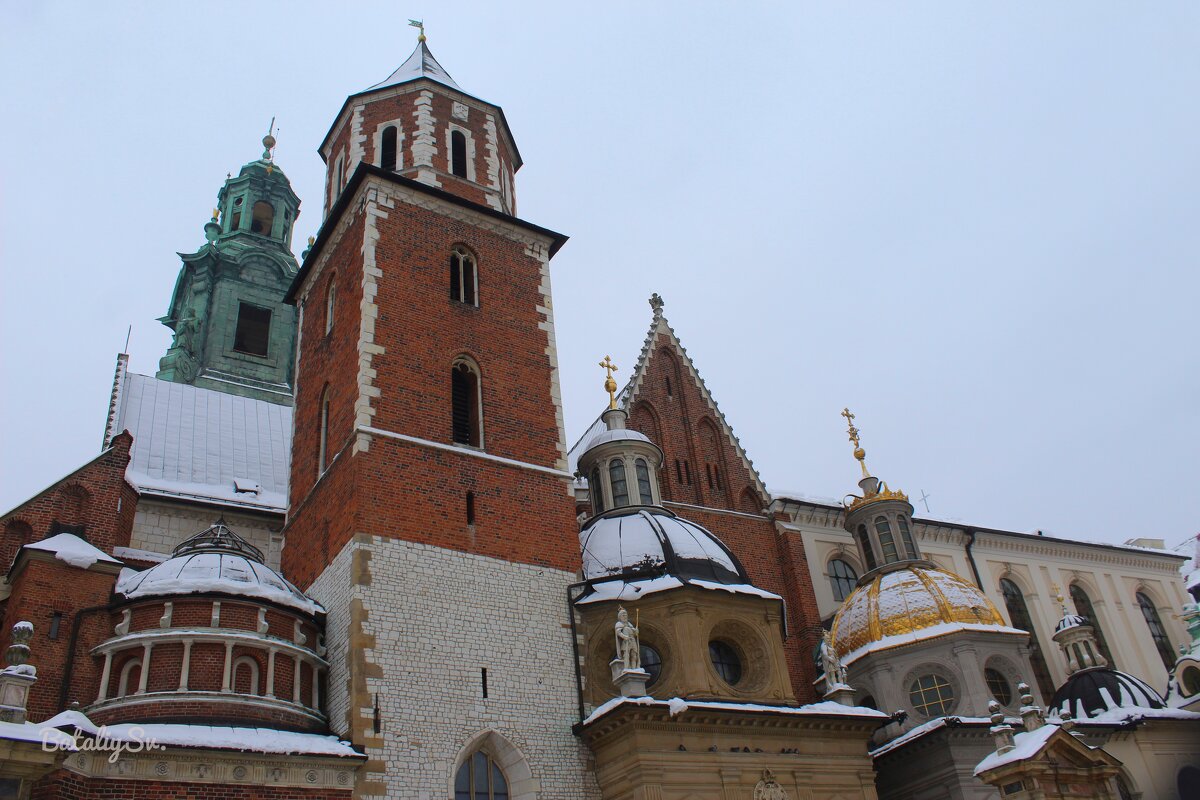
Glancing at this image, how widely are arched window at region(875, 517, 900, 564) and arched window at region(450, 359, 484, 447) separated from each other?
1297 centimetres

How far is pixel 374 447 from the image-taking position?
18.4m

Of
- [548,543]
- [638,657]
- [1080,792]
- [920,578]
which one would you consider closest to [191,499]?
[548,543]

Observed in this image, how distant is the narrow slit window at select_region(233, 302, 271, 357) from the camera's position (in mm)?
42062

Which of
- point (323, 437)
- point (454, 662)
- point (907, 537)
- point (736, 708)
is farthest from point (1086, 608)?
point (323, 437)

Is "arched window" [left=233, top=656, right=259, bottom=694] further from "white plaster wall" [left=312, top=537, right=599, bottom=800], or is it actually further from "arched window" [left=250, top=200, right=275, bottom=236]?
A: "arched window" [left=250, top=200, right=275, bottom=236]

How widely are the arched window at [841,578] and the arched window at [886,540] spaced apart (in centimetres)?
161

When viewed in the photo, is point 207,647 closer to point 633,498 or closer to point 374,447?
point 374,447

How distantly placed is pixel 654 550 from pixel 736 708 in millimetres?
3776

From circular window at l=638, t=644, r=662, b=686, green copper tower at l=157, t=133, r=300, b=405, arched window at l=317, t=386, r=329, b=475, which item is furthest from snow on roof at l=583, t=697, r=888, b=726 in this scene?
green copper tower at l=157, t=133, r=300, b=405

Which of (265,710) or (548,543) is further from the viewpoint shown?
(548,543)

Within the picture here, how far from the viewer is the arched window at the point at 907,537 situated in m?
27.7

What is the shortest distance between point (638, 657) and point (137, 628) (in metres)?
8.18

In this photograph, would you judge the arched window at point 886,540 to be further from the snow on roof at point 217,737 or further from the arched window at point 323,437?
the snow on roof at point 217,737

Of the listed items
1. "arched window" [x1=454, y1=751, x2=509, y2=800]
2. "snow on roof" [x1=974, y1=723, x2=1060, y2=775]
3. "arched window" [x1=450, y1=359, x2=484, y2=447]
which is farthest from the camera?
"arched window" [x1=450, y1=359, x2=484, y2=447]
